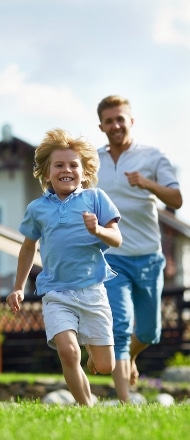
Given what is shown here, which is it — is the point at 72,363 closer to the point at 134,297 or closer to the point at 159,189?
the point at 159,189

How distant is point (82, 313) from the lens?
237 inches

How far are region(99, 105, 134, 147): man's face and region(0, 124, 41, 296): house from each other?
85.3ft

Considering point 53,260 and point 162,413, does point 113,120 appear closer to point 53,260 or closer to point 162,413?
point 53,260

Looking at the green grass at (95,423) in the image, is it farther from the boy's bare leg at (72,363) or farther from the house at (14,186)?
the house at (14,186)

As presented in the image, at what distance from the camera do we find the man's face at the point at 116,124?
7.83 meters

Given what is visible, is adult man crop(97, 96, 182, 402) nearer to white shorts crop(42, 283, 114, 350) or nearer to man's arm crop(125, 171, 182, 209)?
man's arm crop(125, 171, 182, 209)

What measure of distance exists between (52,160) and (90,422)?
1.92 meters

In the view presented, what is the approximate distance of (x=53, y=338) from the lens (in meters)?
5.94

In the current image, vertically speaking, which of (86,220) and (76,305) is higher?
(86,220)

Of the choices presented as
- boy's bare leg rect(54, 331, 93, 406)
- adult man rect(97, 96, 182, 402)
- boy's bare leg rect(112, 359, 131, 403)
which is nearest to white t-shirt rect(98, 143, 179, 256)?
adult man rect(97, 96, 182, 402)

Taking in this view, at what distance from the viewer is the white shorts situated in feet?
19.6

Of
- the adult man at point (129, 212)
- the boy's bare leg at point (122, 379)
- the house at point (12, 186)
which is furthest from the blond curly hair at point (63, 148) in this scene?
the house at point (12, 186)

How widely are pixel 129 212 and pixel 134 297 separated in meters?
0.63

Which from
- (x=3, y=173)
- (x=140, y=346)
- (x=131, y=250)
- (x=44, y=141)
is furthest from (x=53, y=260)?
(x=3, y=173)
